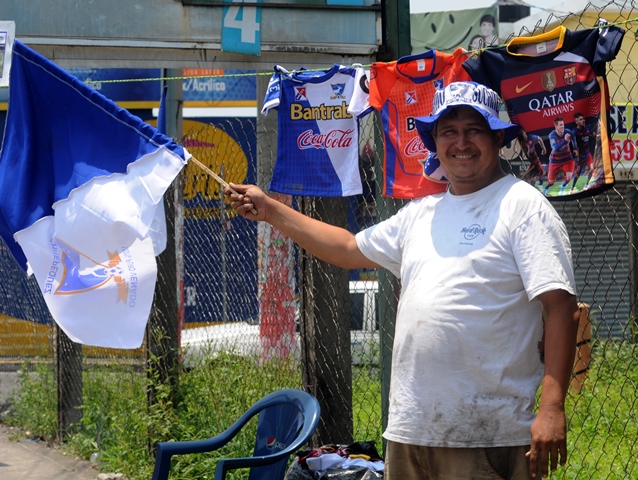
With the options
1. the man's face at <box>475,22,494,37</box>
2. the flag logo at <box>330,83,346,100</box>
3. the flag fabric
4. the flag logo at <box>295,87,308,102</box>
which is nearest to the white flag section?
the flag fabric

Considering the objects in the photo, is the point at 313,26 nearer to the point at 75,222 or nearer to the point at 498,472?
the point at 75,222

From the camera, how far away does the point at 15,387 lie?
9.59m

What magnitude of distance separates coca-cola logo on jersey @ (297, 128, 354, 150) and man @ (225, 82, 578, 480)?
1.22 metres

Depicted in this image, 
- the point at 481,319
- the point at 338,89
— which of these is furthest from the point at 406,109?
the point at 481,319

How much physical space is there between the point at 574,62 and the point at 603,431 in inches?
164

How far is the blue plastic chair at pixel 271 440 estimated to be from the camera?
3.68 metres

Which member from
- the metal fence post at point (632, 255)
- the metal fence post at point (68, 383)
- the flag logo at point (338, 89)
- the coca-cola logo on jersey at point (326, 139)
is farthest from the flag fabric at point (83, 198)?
the metal fence post at point (68, 383)

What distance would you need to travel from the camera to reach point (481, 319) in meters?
3.10

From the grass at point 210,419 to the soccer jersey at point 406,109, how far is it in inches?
63.6

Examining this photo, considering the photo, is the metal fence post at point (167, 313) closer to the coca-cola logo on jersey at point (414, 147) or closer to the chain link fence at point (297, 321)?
the chain link fence at point (297, 321)

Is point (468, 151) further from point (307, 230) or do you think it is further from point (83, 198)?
point (83, 198)

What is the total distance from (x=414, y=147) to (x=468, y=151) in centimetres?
99

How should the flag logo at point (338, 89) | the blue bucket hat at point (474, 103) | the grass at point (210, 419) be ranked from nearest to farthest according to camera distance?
the blue bucket hat at point (474, 103) → the flag logo at point (338, 89) → the grass at point (210, 419)

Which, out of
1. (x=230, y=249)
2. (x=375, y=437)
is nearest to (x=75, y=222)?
(x=375, y=437)
